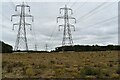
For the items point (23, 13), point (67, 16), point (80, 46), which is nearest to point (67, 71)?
point (23, 13)

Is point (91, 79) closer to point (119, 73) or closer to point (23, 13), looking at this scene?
point (119, 73)

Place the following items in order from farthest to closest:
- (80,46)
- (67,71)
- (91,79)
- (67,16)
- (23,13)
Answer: (80,46), (67,16), (23,13), (67,71), (91,79)

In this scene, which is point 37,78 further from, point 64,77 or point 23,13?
point 23,13

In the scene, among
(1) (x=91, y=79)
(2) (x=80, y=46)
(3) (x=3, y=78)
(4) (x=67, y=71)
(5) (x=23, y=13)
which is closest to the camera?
(1) (x=91, y=79)

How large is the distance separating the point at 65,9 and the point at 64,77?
51335 millimetres

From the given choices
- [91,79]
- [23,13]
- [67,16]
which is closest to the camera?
[91,79]

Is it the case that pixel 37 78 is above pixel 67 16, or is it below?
below

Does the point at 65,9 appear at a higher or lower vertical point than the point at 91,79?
higher

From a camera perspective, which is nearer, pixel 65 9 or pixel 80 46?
pixel 65 9

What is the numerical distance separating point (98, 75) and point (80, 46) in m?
105

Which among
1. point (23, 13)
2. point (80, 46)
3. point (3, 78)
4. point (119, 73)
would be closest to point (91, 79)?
point (119, 73)

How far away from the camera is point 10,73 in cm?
2323

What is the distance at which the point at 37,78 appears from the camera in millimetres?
19547

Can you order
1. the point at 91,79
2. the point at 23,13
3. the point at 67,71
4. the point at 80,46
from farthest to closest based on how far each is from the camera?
the point at 80,46 → the point at 23,13 → the point at 67,71 → the point at 91,79
